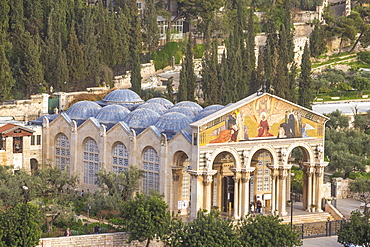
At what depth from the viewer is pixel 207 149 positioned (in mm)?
66938

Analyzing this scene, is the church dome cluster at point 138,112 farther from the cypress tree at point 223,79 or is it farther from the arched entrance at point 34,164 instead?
the cypress tree at point 223,79

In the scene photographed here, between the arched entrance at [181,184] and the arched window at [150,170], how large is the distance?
63.6 inches

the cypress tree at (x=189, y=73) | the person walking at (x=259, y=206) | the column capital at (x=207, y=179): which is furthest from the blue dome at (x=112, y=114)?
the cypress tree at (x=189, y=73)

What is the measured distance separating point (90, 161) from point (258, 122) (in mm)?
14801

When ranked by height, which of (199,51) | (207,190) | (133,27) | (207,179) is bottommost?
(207,190)

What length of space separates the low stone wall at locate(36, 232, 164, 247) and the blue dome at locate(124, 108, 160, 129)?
38.7 ft

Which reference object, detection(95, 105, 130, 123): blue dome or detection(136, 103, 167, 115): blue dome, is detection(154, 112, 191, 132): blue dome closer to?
detection(136, 103, 167, 115): blue dome

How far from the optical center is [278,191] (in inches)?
2800

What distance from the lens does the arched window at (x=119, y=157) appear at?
73062 mm

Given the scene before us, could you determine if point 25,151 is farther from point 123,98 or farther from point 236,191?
point 236,191

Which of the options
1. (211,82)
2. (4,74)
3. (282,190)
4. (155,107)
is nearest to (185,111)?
(155,107)

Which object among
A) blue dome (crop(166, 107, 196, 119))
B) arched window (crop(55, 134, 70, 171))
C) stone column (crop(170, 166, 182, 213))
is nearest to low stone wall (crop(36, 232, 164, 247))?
stone column (crop(170, 166, 182, 213))

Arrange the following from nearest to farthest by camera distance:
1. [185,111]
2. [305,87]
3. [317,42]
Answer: [185,111] → [305,87] → [317,42]

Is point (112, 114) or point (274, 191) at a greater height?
point (112, 114)
